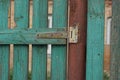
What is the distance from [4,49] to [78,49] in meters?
0.72

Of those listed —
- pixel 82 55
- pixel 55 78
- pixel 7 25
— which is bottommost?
pixel 55 78

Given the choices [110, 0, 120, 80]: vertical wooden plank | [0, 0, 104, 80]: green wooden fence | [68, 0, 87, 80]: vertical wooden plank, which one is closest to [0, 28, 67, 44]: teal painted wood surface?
[0, 0, 104, 80]: green wooden fence

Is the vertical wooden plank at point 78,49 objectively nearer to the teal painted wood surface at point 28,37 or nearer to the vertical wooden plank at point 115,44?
the teal painted wood surface at point 28,37

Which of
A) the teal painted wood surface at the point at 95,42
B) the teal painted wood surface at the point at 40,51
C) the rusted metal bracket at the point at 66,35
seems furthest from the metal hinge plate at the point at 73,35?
the teal painted wood surface at the point at 40,51

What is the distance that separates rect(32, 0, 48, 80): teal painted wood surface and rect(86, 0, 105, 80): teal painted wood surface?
41 centimetres

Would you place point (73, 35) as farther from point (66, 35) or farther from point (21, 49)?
point (21, 49)

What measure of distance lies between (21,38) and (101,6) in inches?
31.5

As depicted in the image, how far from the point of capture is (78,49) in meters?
3.51

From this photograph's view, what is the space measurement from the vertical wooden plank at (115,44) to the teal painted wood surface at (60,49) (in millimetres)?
442

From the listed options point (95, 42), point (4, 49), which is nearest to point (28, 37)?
point (4, 49)

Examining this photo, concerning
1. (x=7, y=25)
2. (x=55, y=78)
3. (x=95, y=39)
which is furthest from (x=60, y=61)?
(x=7, y=25)

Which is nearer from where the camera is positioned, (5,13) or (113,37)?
(113,37)

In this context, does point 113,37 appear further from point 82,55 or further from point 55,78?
point 55,78

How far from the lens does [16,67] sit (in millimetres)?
3623
